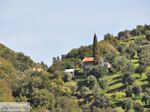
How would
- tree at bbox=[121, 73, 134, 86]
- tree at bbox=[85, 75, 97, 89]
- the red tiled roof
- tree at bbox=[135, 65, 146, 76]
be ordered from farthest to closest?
the red tiled roof < tree at bbox=[135, 65, 146, 76] < tree at bbox=[85, 75, 97, 89] < tree at bbox=[121, 73, 134, 86]

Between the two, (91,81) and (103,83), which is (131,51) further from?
(103,83)

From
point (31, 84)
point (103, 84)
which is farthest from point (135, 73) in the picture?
point (31, 84)

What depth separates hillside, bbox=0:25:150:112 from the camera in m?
104

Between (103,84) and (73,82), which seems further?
(73,82)

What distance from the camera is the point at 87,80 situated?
128 metres

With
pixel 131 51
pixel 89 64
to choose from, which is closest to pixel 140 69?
pixel 89 64

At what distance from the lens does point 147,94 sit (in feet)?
375

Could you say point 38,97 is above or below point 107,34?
below

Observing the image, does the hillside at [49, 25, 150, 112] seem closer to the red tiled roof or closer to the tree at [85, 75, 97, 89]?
the tree at [85, 75, 97, 89]

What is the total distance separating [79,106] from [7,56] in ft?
127

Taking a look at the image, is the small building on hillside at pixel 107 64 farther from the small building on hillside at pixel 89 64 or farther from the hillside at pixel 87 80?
the hillside at pixel 87 80

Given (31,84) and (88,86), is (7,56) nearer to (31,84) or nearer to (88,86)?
(88,86)

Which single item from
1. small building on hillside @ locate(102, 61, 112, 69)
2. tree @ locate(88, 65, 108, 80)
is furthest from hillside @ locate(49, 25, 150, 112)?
small building on hillside @ locate(102, 61, 112, 69)

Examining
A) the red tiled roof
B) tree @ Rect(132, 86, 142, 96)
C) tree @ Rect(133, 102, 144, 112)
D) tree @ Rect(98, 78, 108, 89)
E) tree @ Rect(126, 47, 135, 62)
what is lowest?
tree @ Rect(133, 102, 144, 112)
